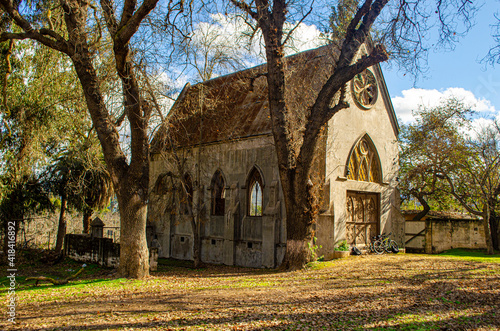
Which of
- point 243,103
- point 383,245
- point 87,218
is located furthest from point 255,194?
point 87,218

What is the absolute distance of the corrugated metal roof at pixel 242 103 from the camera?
56.7ft

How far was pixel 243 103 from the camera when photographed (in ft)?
72.8

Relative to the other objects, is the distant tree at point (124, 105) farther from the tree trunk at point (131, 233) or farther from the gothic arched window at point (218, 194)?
the gothic arched window at point (218, 194)

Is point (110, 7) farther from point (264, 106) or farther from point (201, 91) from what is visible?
point (264, 106)

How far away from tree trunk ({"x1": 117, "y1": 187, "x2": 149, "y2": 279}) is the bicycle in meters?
11.5

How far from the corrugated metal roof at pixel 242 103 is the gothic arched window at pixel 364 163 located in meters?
3.81

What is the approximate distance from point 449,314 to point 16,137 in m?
Result: 18.7

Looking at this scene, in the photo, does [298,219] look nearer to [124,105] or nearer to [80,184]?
[124,105]

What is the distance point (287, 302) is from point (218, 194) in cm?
1342

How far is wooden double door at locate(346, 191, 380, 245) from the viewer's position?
18734 millimetres

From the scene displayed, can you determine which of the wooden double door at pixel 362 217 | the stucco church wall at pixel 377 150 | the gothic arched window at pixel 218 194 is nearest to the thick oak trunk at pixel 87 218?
the gothic arched window at pixel 218 194

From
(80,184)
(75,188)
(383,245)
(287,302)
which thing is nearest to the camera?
(287,302)

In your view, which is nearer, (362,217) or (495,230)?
(362,217)

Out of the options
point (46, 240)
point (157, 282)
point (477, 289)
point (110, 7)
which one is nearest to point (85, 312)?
point (157, 282)
